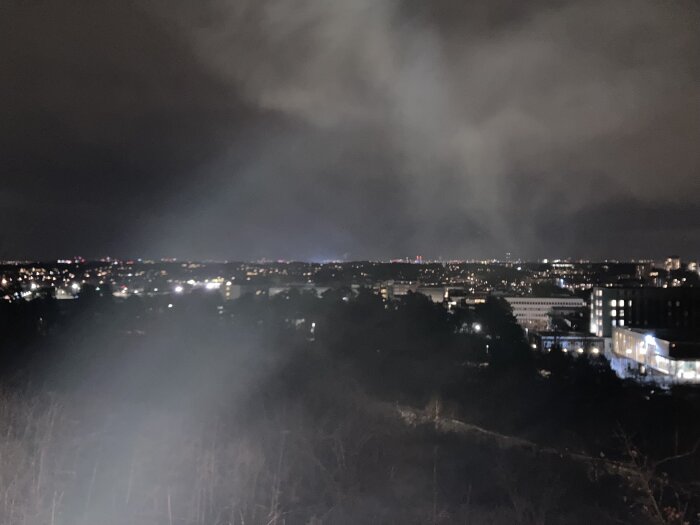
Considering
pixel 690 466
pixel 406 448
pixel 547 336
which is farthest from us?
pixel 547 336

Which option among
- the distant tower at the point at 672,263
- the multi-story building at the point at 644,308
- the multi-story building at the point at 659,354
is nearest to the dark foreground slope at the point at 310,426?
the multi-story building at the point at 659,354

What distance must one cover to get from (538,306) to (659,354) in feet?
40.5

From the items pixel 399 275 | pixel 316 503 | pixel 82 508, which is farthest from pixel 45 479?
pixel 399 275

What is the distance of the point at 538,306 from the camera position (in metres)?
29.3

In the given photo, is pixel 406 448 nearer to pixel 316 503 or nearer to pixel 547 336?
pixel 316 503

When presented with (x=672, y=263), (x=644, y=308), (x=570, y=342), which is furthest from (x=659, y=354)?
(x=672, y=263)

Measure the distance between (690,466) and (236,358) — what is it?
7.30 meters

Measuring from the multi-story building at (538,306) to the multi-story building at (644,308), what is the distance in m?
4.26

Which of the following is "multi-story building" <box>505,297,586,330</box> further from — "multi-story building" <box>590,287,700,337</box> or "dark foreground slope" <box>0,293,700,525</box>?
"dark foreground slope" <box>0,293,700,525</box>

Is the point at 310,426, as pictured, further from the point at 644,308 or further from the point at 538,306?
the point at 538,306

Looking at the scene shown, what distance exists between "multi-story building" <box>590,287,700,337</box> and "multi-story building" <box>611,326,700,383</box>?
7.49ft

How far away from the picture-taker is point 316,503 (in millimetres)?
3982

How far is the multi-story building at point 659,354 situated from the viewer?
15.9m

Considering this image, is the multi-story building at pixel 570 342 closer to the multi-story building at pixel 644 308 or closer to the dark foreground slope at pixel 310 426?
the multi-story building at pixel 644 308
